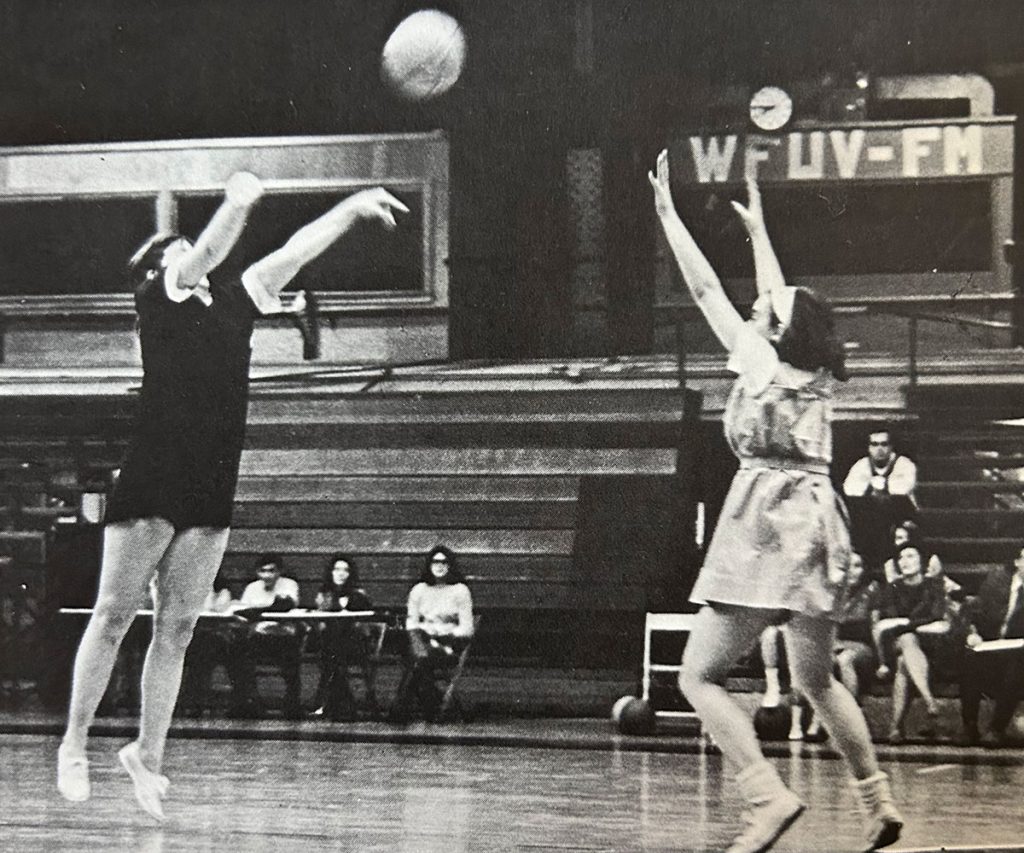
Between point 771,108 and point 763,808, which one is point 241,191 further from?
point 763,808

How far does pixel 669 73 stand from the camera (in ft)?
14.0

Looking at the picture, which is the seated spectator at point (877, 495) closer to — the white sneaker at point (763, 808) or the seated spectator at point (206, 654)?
the white sneaker at point (763, 808)

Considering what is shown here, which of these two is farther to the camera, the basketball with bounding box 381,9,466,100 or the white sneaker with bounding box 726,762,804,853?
the basketball with bounding box 381,9,466,100

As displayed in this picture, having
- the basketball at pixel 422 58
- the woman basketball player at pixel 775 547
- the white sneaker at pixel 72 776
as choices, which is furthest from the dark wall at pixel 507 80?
the white sneaker at pixel 72 776

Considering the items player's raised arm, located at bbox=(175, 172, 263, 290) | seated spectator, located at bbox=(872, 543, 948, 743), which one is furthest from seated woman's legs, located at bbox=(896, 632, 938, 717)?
player's raised arm, located at bbox=(175, 172, 263, 290)

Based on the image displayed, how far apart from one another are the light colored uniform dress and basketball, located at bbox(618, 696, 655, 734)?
0.46m

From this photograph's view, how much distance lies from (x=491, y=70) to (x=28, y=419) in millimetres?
2004

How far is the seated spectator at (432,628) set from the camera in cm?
439

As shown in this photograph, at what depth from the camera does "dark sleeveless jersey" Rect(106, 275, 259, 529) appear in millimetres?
4316

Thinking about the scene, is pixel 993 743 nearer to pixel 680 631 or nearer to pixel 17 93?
pixel 680 631

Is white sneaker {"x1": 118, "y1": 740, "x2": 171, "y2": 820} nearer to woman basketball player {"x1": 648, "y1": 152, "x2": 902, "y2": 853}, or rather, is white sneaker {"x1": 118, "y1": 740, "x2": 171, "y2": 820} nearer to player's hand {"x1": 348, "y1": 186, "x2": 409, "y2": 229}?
woman basketball player {"x1": 648, "y1": 152, "x2": 902, "y2": 853}

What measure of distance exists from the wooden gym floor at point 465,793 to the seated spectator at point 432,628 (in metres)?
0.10

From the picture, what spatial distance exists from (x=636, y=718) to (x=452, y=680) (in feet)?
2.03

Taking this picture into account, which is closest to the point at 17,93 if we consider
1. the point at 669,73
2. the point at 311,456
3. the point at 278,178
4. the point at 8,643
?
the point at 278,178
